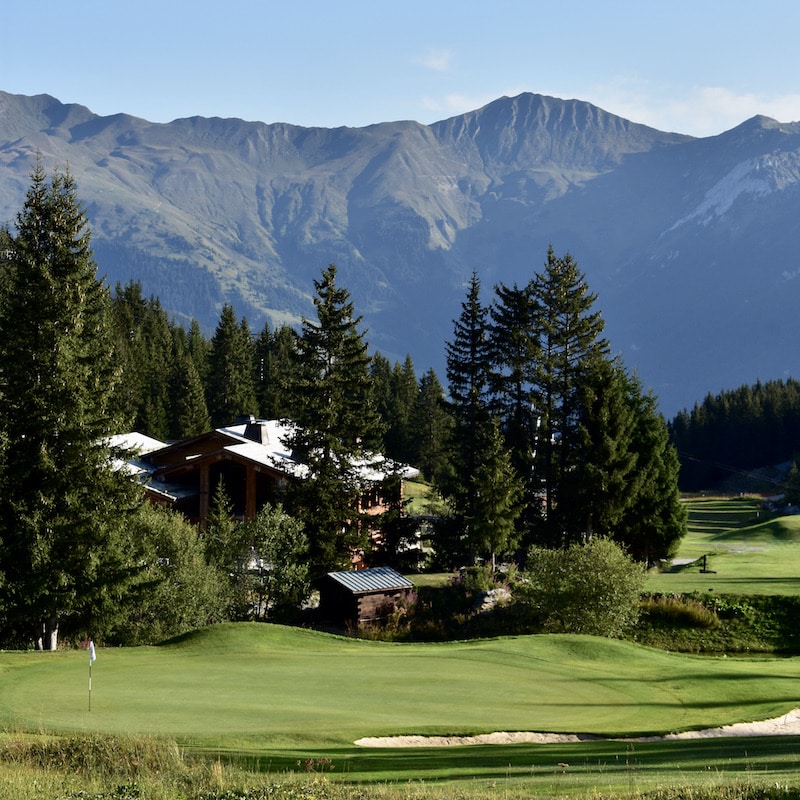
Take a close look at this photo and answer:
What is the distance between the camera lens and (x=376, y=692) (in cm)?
2153

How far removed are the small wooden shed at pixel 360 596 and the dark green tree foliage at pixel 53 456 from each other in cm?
1025

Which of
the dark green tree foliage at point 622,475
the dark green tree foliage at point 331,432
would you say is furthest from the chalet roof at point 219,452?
the dark green tree foliage at point 622,475

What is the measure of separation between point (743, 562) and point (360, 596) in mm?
22642

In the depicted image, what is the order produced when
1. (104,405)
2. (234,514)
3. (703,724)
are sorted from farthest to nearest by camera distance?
(234,514), (104,405), (703,724)

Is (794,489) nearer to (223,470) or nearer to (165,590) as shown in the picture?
(223,470)

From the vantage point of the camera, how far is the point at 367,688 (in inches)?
864

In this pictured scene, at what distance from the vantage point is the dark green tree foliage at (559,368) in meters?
51.5

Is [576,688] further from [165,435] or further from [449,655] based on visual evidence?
[165,435]

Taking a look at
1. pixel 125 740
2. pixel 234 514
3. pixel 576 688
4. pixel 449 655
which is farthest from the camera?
pixel 234 514

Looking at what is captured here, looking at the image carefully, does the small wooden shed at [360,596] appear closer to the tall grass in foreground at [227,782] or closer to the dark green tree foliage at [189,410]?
the tall grass in foreground at [227,782]

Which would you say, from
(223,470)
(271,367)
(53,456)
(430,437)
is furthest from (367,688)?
(271,367)

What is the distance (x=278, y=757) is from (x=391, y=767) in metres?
1.70

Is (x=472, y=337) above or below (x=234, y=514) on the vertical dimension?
above

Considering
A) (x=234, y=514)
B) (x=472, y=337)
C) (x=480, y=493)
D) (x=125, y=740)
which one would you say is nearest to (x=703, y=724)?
(x=125, y=740)
